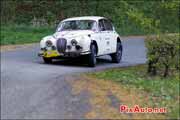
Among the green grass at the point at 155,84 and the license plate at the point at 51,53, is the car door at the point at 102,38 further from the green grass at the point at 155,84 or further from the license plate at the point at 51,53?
the green grass at the point at 155,84

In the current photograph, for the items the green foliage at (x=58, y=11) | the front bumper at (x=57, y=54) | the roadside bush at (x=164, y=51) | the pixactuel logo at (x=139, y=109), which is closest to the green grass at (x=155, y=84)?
the pixactuel logo at (x=139, y=109)

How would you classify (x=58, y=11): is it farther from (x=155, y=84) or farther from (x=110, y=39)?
Result: (x=155, y=84)

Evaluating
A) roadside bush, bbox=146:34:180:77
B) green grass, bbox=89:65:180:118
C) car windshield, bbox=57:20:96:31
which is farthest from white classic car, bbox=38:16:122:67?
roadside bush, bbox=146:34:180:77

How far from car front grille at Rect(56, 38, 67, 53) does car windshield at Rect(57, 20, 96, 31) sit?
116cm

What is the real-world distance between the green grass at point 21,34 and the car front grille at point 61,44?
1014 centimetres

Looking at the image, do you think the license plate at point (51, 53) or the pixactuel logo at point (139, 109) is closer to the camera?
the pixactuel logo at point (139, 109)

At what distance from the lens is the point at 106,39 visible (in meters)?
18.8

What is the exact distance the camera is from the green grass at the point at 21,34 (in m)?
28.8

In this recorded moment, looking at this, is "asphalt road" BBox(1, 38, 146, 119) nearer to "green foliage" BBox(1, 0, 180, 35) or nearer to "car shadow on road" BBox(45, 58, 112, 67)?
"car shadow on road" BBox(45, 58, 112, 67)

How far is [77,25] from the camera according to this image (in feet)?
61.0

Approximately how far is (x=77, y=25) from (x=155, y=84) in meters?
7.25

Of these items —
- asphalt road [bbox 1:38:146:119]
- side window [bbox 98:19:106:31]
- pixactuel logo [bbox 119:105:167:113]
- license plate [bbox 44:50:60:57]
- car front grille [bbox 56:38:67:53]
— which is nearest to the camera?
pixactuel logo [bbox 119:105:167:113]

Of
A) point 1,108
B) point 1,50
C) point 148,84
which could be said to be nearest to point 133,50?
point 1,50

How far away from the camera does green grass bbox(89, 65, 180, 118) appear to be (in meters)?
9.83
